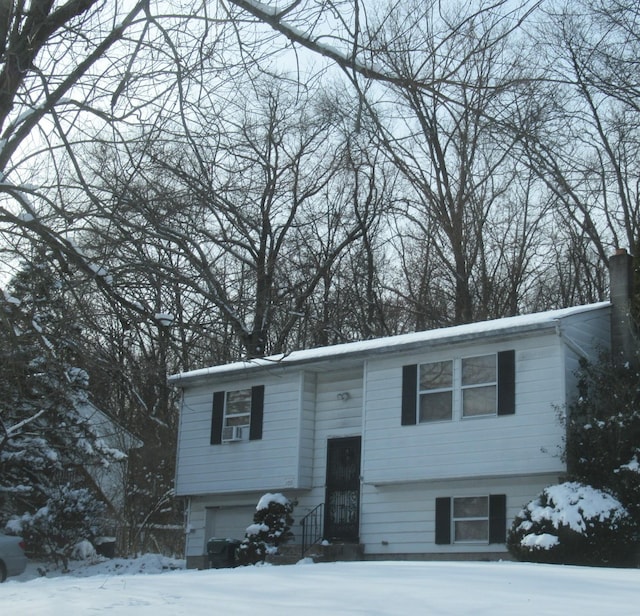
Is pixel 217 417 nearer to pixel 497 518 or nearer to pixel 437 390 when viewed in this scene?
pixel 437 390

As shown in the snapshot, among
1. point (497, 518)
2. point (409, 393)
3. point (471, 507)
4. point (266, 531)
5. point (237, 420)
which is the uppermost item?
point (409, 393)

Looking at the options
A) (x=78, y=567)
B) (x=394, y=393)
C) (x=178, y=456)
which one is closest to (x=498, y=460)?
(x=394, y=393)

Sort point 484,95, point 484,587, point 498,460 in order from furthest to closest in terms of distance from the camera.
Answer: point 498,460, point 484,587, point 484,95

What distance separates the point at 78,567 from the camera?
22.0 meters

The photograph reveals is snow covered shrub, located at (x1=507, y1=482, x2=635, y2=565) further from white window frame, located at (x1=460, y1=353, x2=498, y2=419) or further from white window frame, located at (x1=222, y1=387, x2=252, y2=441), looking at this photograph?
white window frame, located at (x1=222, y1=387, x2=252, y2=441)

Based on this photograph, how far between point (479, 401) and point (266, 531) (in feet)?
17.9

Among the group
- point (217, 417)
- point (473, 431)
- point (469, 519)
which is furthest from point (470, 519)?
point (217, 417)

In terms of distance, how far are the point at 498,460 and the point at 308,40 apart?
1221 cm

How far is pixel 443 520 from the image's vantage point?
59.5ft

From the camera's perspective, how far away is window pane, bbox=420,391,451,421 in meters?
18.5

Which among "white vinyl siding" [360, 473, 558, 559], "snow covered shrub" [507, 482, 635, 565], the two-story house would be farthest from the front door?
"snow covered shrub" [507, 482, 635, 565]

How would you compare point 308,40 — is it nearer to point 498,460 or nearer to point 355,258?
point 498,460

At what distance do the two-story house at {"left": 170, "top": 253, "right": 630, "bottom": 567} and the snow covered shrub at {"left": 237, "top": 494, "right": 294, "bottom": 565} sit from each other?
61cm

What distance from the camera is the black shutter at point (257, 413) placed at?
21.6 meters
